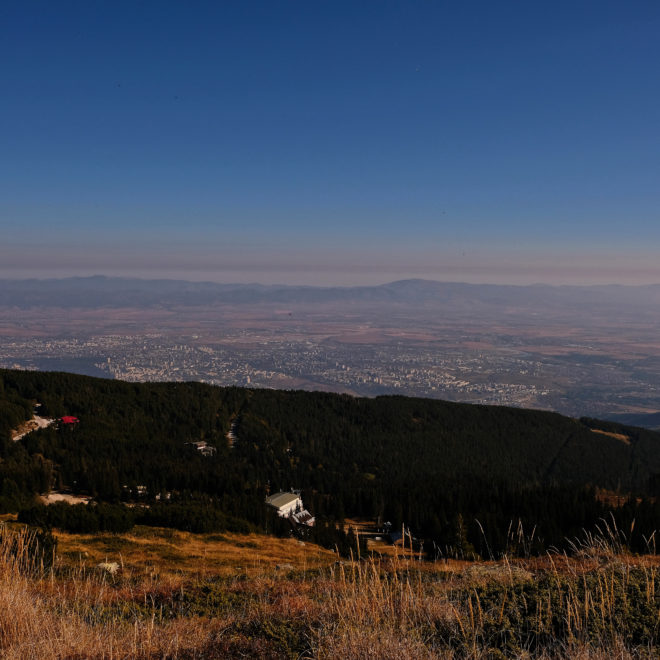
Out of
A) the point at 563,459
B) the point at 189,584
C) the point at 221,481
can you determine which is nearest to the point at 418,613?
the point at 189,584

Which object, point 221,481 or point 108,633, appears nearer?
point 108,633

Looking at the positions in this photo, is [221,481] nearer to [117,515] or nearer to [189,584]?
[117,515]

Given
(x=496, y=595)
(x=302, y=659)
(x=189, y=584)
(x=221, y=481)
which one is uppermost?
(x=302, y=659)

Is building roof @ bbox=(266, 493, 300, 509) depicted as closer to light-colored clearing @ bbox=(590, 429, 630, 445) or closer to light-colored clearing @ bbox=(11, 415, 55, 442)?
light-colored clearing @ bbox=(11, 415, 55, 442)

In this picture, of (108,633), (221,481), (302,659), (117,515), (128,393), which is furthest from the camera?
(128,393)

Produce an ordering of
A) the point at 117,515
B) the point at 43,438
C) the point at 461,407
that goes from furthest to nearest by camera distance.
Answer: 1. the point at 461,407
2. the point at 43,438
3. the point at 117,515

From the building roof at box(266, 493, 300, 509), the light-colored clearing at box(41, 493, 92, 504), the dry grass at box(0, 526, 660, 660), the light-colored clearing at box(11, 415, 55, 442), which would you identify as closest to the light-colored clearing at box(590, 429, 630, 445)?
the building roof at box(266, 493, 300, 509)
